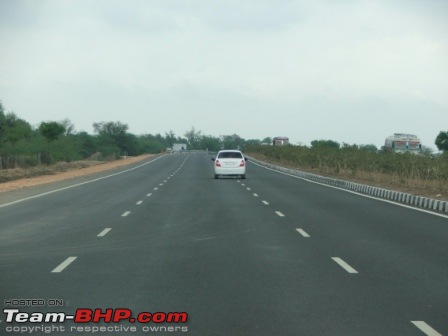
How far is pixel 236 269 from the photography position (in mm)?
10594

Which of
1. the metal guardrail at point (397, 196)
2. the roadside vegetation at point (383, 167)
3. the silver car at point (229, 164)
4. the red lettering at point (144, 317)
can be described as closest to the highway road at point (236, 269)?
the red lettering at point (144, 317)

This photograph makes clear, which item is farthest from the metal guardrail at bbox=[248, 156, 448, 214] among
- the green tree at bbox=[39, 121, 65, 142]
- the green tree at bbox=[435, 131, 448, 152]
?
the green tree at bbox=[435, 131, 448, 152]

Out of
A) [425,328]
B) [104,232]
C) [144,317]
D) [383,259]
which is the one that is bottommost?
[104,232]

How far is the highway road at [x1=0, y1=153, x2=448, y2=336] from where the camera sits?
7.41 m

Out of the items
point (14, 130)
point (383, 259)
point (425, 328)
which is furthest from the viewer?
point (14, 130)

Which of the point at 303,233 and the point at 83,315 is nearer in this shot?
the point at 83,315

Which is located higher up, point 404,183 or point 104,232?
point 404,183

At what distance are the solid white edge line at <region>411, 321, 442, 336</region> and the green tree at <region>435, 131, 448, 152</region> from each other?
138658 mm

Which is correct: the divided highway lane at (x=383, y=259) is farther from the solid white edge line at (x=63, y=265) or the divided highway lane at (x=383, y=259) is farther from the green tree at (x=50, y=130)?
the green tree at (x=50, y=130)

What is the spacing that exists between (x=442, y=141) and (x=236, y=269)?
138m

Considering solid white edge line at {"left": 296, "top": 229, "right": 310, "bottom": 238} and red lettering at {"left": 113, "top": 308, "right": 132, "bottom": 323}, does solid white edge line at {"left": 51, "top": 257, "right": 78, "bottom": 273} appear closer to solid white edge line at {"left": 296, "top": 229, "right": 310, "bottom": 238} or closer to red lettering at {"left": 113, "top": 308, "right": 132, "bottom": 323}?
red lettering at {"left": 113, "top": 308, "right": 132, "bottom": 323}

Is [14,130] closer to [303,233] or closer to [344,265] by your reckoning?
[303,233]

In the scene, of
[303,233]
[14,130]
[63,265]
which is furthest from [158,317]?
[14,130]

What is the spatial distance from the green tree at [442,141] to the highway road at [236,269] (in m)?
125
